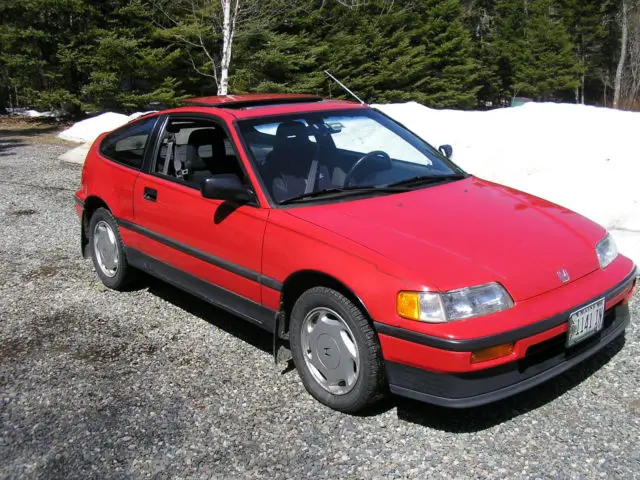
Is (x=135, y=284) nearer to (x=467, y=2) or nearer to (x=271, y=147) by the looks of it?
(x=271, y=147)

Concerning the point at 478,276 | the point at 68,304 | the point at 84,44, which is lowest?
the point at 68,304

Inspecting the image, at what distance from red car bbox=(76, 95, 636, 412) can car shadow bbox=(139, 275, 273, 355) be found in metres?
0.44

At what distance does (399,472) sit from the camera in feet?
9.41

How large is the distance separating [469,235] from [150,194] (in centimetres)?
235

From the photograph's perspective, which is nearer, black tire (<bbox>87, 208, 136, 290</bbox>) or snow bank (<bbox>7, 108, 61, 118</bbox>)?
black tire (<bbox>87, 208, 136, 290</bbox>)

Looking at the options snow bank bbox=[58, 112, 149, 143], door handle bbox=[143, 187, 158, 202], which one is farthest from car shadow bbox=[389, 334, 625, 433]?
snow bank bbox=[58, 112, 149, 143]

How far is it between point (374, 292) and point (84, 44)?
20638 millimetres

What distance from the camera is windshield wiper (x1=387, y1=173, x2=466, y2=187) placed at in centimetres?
399

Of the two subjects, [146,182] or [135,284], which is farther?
[135,284]

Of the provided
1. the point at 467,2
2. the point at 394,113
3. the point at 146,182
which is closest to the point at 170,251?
the point at 146,182

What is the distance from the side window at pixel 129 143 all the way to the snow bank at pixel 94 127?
35.6 feet

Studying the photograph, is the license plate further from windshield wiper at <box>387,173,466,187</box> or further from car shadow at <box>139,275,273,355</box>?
car shadow at <box>139,275,273,355</box>

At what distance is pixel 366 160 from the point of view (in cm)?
411

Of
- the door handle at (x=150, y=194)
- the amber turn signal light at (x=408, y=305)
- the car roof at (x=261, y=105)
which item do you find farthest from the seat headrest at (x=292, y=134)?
the amber turn signal light at (x=408, y=305)
